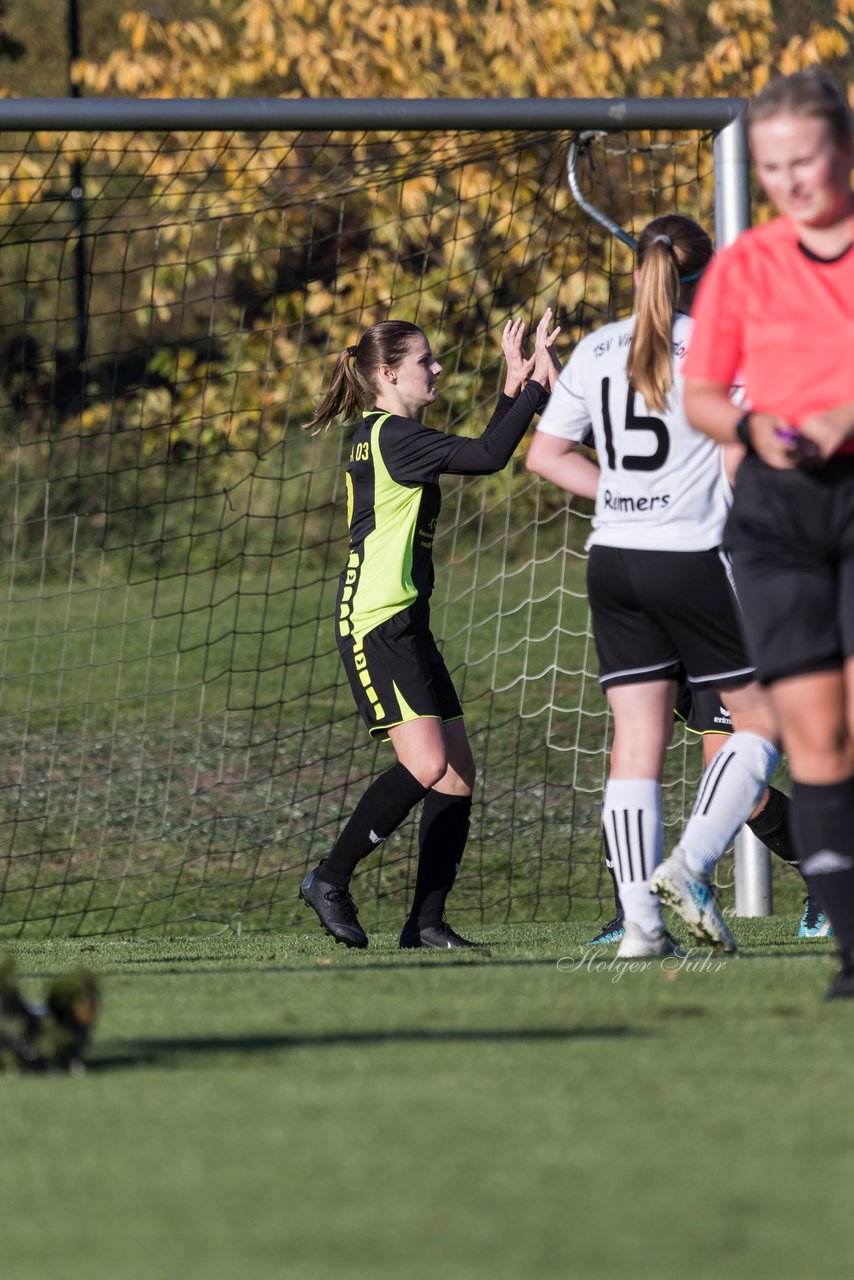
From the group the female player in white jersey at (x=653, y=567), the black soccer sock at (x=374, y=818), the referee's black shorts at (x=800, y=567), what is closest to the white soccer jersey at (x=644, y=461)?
the female player in white jersey at (x=653, y=567)

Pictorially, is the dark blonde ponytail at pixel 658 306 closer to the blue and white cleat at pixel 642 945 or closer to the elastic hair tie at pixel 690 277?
the elastic hair tie at pixel 690 277

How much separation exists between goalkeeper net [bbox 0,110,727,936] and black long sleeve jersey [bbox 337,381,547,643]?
1.53 meters

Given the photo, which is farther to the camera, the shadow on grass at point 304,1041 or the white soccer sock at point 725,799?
the white soccer sock at point 725,799

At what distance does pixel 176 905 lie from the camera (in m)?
7.99

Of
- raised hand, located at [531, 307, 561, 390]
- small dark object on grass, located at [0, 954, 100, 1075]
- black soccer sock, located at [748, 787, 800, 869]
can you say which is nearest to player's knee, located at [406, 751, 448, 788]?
black soccer sock, located at [748, 787, 800, 869]

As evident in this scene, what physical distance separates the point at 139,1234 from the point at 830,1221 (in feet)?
2.64

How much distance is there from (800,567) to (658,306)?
4.00ft

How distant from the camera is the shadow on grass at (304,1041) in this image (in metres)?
3.31

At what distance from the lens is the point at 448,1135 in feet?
8.63

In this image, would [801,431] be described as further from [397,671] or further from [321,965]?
[397,671]

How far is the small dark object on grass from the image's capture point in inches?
118

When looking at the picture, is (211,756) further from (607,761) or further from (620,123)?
(620,123)

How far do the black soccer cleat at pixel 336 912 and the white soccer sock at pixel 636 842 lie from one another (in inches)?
52.7

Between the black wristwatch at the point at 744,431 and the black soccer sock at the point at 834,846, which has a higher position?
the black wristwatch at the point at 744,431
